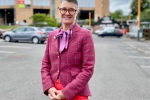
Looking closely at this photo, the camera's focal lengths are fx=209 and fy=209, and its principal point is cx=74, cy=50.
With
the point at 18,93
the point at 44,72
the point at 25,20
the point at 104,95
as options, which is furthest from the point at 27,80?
the point at 25,20

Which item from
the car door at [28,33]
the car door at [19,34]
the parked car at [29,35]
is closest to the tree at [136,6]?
the parked car at [29,35]

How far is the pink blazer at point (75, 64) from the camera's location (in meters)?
2.07

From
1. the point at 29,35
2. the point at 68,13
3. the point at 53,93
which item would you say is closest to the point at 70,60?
the point at 53,93

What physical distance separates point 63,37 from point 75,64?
0.31m

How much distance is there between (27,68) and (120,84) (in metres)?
3.53

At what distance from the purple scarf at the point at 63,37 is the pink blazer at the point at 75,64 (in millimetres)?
33

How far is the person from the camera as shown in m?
2.08

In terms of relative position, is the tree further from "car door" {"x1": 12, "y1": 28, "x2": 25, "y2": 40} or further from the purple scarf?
the purple scarf

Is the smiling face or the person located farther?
the smiling face

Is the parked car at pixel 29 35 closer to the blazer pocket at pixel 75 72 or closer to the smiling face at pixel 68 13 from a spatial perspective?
the smiling face at pixel 68 13

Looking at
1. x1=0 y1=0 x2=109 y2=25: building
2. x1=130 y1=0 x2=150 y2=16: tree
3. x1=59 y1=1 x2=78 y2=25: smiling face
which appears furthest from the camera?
x1=0 y1=0 x2=109 y2=25: building

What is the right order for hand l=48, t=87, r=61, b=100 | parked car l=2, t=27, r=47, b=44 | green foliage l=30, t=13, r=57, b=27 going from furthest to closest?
green foliage l=30, t=13, r=57, b=27 → parked car l=2, t=27, r=47, b=44 → hand l=48, t=87, r=61, b=100

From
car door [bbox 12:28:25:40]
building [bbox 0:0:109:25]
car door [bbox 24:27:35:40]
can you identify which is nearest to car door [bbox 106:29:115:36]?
car door [bbox 24:27:35:40]

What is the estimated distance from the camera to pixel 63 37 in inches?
86.6
